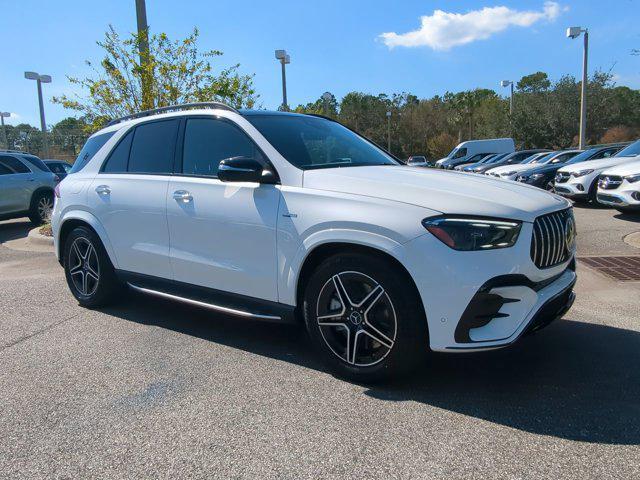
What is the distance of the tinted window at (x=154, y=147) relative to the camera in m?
4.54

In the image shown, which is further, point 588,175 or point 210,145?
point 588,175

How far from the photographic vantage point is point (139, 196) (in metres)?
4.55

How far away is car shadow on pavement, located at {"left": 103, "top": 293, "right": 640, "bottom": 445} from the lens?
9.66ft

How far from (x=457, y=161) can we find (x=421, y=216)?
105 feet

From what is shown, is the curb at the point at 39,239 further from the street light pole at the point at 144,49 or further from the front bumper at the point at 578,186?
the front bumper at the point at 578,186

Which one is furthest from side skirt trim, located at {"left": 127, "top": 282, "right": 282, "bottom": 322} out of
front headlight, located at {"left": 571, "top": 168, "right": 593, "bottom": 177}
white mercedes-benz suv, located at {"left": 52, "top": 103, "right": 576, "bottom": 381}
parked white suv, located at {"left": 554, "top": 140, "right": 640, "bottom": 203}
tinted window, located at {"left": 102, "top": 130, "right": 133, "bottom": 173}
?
front headlight, located at {"left": 571, "top": 168, "right": 593, "bottom": 177}

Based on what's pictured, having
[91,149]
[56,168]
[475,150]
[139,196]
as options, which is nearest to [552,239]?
[139,196]

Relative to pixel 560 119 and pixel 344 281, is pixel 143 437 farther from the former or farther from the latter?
pixel 560 119

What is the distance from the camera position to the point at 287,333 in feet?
14.9

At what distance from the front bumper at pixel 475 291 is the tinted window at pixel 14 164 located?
1158 cm

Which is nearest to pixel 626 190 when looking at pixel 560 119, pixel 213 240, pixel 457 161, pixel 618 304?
pixel 618 304

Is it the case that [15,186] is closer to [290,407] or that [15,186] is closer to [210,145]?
[210,145]

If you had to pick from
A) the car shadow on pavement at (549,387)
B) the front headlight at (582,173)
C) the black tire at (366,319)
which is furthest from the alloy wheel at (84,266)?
the front headlight at (582,173)

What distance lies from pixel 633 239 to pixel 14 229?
12561 millimetres
